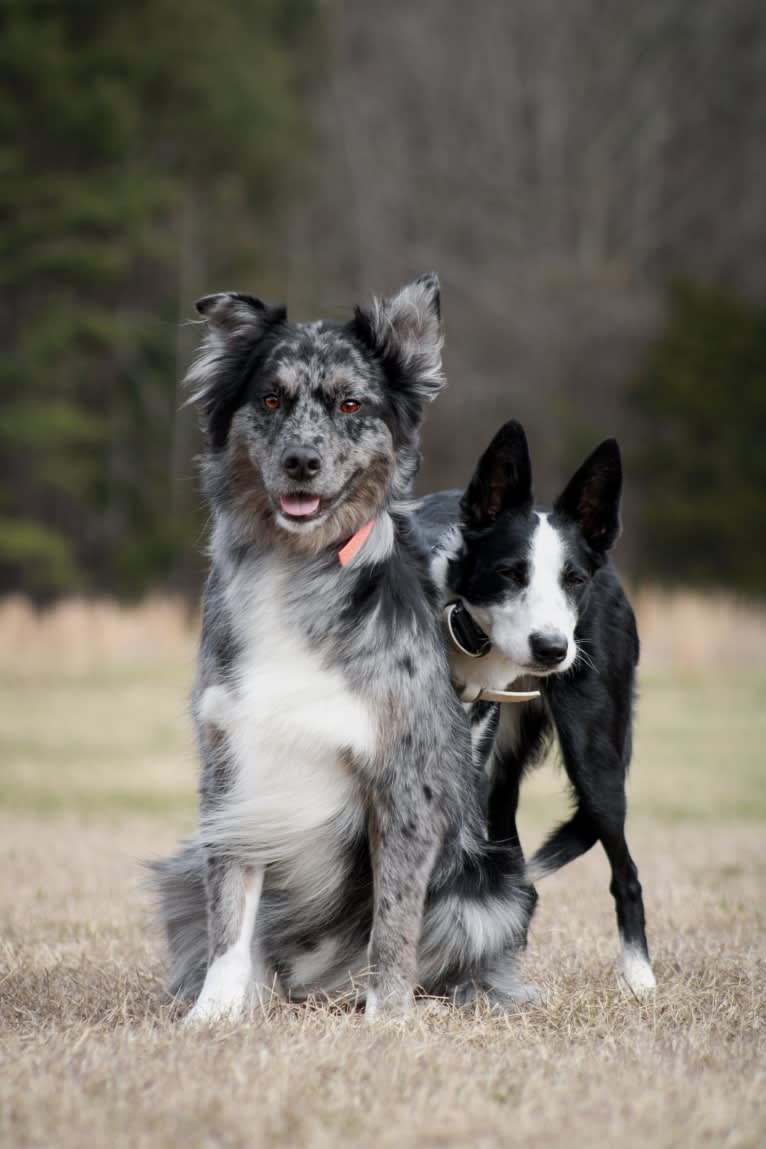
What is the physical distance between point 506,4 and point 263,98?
9.80 meters

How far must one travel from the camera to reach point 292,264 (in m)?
28.1

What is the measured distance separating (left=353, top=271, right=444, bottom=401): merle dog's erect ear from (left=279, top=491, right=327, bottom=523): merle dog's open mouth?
0.50 metres

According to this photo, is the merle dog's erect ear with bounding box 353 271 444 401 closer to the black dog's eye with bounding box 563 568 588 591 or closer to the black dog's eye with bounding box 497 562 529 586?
the black dog's eye with bounding box 497 562 529 586

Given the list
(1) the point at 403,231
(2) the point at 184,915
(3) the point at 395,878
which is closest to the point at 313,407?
(3) the point at 395,878

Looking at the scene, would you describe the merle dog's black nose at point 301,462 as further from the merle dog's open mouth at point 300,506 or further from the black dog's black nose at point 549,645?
the black dog's black nose at point 549,645

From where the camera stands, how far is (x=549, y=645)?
4.21 m

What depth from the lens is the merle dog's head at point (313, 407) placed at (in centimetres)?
390

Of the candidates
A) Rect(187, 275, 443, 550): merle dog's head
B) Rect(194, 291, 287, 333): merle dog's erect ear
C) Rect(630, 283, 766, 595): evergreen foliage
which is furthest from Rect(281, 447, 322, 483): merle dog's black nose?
Rect(630, 283, 766, 595): evergreen foliage

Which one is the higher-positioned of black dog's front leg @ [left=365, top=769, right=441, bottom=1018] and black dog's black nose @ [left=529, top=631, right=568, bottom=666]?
black dog's black nose @ [left=529, top=631, right=568, bottom=666]

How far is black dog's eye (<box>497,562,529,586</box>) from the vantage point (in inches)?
173

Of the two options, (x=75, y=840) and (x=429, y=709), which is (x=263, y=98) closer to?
(x=75, y=840)

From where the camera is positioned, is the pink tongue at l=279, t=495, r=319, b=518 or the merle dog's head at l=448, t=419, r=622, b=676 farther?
the merle dog's head at l=448, t=419, r=622, b=676

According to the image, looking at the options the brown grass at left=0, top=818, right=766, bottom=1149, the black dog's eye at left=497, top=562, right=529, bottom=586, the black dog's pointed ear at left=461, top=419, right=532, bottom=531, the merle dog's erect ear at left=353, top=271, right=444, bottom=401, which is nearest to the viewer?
the brown grass at left=0, top=818, right=766, bottom=1149

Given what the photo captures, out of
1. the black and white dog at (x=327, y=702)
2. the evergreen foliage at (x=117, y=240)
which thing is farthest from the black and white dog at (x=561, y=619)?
the evergreen foliage at (x=117, y=240)
